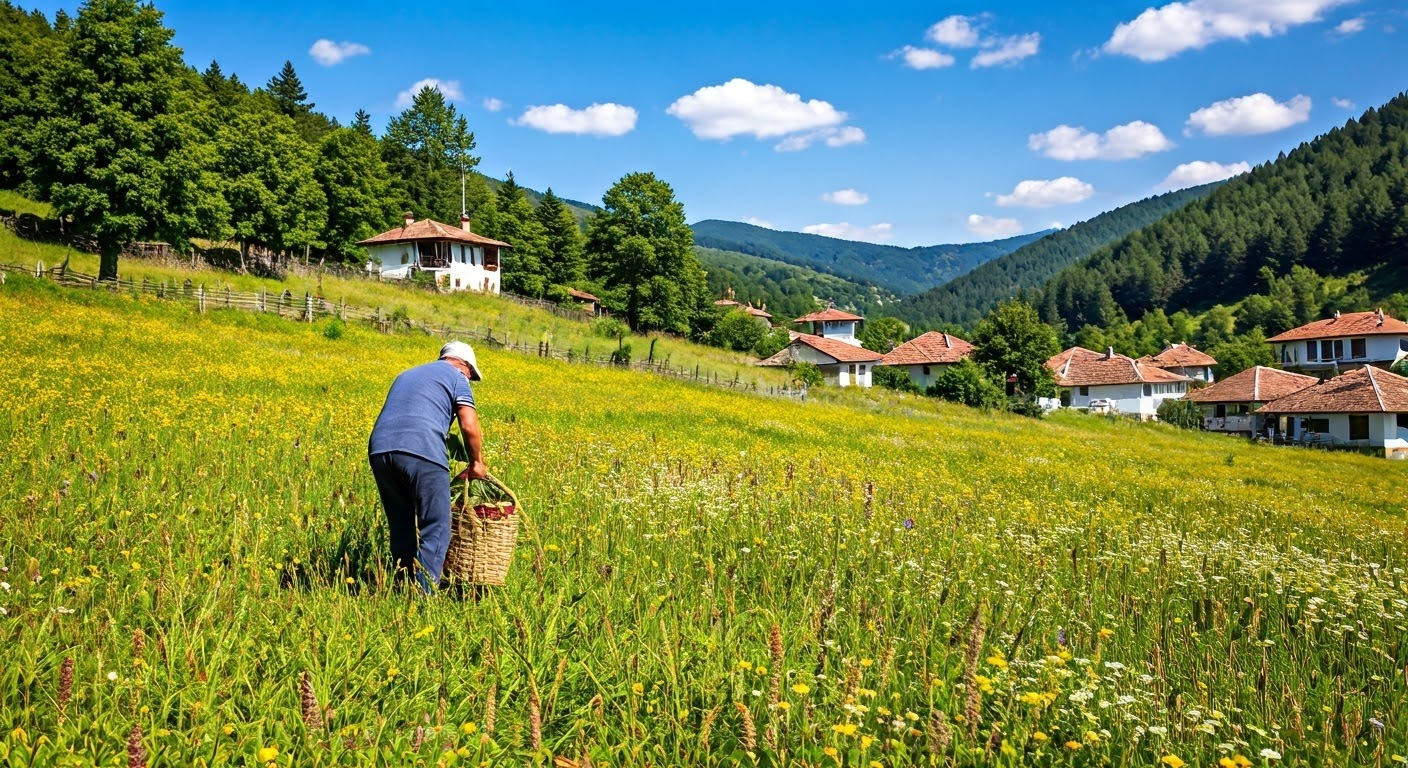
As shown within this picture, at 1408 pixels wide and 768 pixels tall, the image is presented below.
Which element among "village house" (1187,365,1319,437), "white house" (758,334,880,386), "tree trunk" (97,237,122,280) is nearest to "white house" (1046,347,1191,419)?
"village house" (1187,365,1319,437)

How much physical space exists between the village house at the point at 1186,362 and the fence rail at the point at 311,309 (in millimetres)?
79168

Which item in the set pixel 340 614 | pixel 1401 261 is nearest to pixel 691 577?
pixel 340 614

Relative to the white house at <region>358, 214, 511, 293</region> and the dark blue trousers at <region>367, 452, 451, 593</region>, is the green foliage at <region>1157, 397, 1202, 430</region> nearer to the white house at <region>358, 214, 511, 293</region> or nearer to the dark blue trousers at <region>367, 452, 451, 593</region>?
the white house at <region>358, 214, 511, 293</region>

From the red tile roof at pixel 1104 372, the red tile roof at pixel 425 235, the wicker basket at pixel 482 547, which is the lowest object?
the wicker basket at pixel 482 547

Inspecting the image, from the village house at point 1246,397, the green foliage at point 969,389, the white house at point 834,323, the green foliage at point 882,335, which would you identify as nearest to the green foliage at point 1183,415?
the village house at point 1246,397

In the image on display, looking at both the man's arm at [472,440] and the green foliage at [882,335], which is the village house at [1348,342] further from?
the man's arm at [472,440]

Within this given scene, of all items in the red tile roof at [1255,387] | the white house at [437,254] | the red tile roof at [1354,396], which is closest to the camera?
the red tile roof at [1354,396]

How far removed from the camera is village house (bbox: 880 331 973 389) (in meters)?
78.9

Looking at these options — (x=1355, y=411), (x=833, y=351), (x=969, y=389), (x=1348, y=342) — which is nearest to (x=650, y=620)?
(x=969, y=389)

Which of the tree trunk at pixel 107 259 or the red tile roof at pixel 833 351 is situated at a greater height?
the tree trunk at pixel 107 259

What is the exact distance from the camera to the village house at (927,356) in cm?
7894

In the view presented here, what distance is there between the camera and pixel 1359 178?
155m

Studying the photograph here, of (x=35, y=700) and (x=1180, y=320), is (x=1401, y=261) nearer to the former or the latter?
(x=1180, y=320)

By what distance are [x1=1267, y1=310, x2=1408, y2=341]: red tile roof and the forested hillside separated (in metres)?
48.6
